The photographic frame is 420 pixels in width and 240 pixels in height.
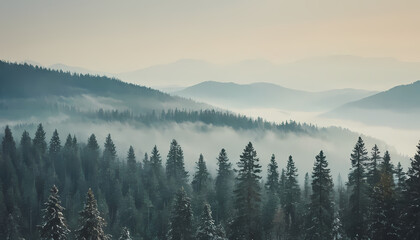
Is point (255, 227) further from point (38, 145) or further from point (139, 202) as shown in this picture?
point (38, 145)

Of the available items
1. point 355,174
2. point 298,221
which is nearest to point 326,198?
point 355,174

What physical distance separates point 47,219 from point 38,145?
104m

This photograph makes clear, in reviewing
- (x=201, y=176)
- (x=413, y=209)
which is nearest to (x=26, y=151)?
(x=201, y=176)

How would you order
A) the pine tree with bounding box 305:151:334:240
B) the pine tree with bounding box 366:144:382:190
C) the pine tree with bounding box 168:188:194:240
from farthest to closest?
1. the pine tree with bounding box 168:188:194:240
2. the pine tree with bounding box 366:144:382:190
3. the pine tree with bounding box 305:151:334:240

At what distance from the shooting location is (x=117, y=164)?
452 feet

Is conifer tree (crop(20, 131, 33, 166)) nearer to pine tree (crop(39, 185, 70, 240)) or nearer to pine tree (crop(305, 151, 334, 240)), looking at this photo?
pine tree (crop(39, 185, 70, 240))

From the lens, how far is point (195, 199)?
103 m

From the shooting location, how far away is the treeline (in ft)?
157

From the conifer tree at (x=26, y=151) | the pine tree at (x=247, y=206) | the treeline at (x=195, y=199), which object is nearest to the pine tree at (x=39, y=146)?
the treeline at (x=195, y=199)

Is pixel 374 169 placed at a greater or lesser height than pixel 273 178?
greater

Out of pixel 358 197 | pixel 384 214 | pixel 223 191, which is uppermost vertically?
pixel 384 214

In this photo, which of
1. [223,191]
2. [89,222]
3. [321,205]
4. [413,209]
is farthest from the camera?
[223,191]

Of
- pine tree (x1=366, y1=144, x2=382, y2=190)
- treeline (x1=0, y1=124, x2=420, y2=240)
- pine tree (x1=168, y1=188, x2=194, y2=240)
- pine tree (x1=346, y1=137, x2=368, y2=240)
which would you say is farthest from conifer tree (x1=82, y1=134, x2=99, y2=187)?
pine tree (x1=346, y1=137, x2=368, y2=240)

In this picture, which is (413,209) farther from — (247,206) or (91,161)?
(91,161)
